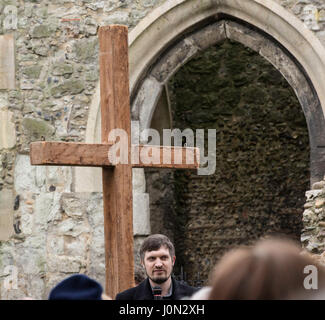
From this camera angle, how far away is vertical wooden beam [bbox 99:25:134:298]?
3139 mm

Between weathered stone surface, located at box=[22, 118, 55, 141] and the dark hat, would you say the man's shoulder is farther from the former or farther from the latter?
weathered stone surface, located at box=[22, 118, 55, 141]

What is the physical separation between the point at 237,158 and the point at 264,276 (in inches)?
297

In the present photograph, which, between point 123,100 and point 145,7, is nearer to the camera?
point 123,100

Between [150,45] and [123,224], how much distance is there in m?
2.44

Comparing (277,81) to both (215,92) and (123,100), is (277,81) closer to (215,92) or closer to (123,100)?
(215,92)

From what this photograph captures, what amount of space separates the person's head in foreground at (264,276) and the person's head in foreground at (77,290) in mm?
432

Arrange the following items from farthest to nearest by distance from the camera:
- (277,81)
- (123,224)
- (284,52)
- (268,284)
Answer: (277,81) < (284,52) < (123,224) < (268,284)

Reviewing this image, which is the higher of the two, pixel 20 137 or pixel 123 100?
pixel 20 137

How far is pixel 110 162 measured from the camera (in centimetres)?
317

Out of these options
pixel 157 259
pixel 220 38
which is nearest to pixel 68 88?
pixel 220 38

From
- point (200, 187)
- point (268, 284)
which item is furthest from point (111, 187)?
point (200, 187)

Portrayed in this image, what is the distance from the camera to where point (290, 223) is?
8.90 meters

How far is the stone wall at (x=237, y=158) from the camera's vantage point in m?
8.67

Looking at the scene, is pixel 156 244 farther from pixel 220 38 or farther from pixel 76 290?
pixel 220 38
